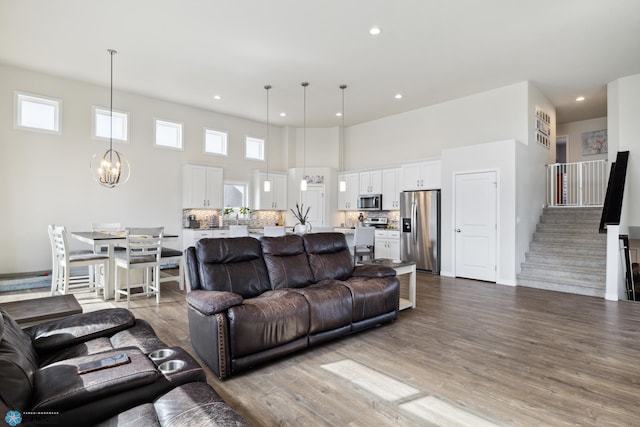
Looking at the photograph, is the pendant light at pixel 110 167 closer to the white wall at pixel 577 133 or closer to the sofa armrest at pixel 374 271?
the sofa armrest at pixel 374 271

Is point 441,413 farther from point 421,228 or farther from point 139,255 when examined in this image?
point 421,228

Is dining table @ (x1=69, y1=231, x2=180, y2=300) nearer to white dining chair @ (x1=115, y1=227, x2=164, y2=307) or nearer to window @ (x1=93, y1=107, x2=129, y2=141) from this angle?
white dining chair @ (x1=115, y1=227, x2=164, y2=307)

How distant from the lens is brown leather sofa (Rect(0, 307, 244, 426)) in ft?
4.16

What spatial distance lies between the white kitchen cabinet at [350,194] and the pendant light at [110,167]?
203 inches

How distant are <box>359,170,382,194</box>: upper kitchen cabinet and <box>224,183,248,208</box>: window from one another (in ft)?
10.2

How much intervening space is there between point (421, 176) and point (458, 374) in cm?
531

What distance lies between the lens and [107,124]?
21.9 ft

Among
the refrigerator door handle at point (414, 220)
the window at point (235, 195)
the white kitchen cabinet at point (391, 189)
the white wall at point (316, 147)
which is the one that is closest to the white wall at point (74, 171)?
the window at point (235, 195)

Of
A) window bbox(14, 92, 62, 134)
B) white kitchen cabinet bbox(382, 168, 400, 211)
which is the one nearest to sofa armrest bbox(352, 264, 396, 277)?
white kitchen cabinet bbox(382, 168, 400, 211)

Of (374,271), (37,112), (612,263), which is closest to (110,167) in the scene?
(37,112)

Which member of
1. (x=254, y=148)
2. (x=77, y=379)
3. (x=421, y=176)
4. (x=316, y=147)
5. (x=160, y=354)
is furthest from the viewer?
(x=316, y=147)

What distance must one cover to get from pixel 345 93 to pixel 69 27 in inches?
182

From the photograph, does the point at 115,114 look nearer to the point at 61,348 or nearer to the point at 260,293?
the point at 260,293

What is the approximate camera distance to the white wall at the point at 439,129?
6.44 m
